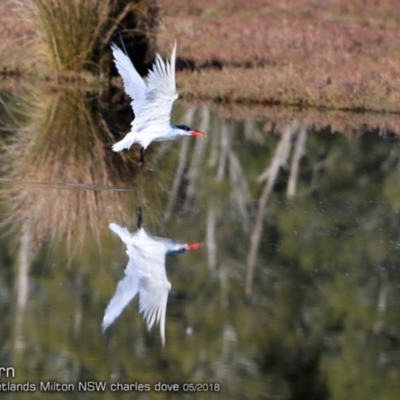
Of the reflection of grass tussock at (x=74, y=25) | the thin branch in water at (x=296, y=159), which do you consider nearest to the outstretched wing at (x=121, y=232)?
the thin branch in water at (x=296, y=159)

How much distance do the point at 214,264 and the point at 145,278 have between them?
900 mm

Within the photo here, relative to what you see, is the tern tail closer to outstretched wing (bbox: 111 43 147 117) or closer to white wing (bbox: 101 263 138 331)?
outstretched wing (bbox: 111 43 147 117)

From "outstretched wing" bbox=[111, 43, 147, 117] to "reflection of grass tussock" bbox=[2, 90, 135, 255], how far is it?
3.24ft

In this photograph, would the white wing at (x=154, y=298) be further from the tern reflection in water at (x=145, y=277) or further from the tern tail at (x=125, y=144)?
the tern tail at (x=125, y=144)

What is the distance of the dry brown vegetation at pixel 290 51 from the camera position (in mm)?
17641

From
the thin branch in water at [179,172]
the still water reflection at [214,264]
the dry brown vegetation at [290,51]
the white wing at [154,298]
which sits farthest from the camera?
the dry brown vegetation at [290,51]

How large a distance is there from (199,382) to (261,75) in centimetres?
1271

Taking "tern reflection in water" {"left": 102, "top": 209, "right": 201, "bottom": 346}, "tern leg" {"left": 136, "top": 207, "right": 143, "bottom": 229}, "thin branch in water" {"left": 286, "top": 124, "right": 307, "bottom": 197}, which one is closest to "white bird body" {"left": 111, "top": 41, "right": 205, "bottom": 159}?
"tern leg" {"left": 136, "top": 207, "right": 143, "bottom": 229}

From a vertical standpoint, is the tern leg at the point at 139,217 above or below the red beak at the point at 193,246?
above

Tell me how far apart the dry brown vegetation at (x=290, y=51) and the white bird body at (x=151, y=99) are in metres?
7.90

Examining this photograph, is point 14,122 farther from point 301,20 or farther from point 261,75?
point 301,20

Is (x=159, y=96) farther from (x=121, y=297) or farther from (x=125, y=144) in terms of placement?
(x=121, y=297)

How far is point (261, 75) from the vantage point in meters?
18.4

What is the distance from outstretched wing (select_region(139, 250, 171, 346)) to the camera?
22.5ft
